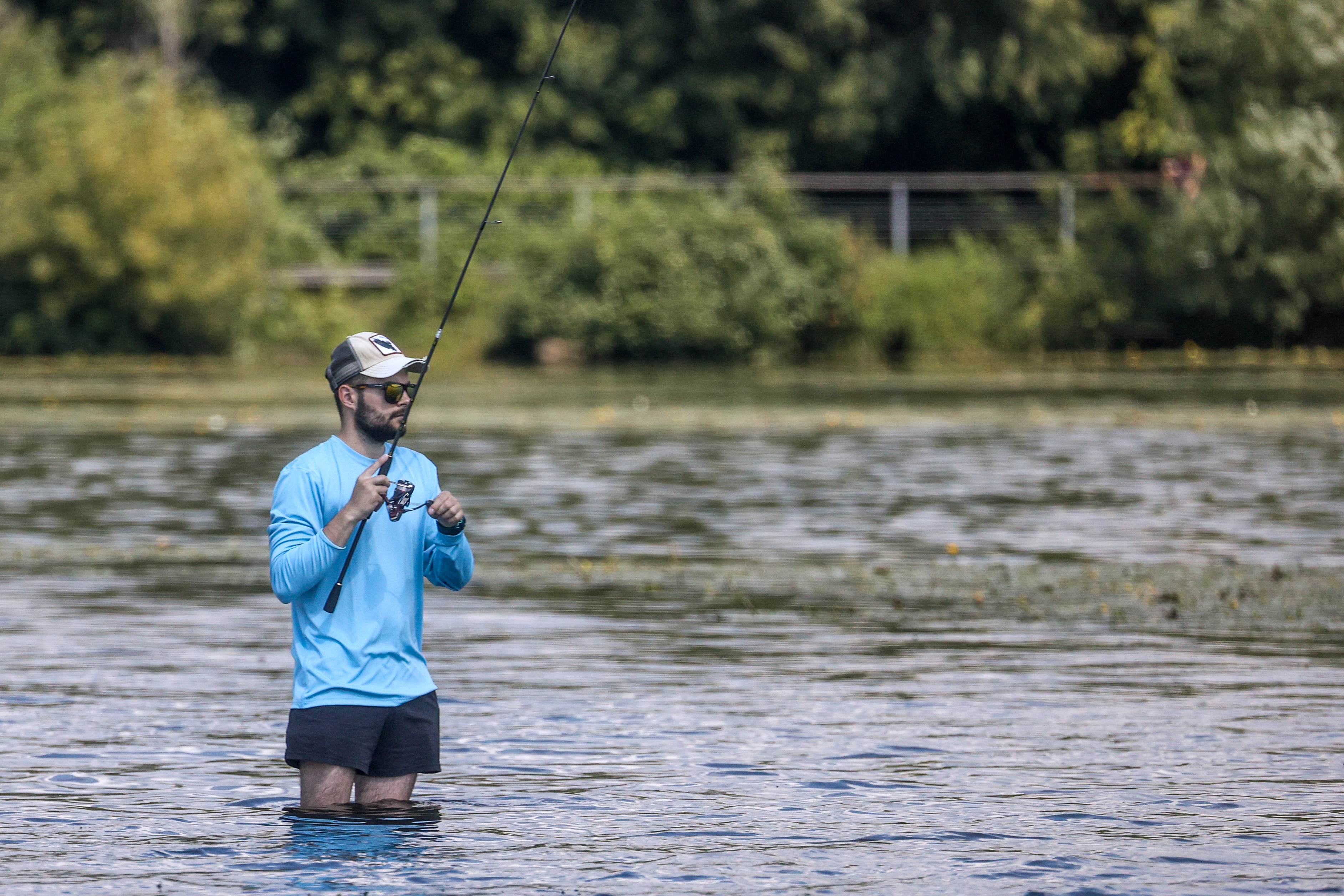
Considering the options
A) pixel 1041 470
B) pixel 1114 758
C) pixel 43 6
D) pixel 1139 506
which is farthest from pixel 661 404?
pixel 43 6

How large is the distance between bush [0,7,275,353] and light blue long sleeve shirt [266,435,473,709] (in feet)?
117

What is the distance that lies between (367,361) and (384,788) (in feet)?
4.26

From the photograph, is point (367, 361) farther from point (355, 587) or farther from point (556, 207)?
point (556, 207)

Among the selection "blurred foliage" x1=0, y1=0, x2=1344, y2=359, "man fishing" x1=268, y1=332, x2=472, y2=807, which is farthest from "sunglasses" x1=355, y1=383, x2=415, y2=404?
"blurred foliage" x1=0, y1=0, x2=1344, y2=359

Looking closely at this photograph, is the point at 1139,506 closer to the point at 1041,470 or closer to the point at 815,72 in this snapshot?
the point at 1041,470

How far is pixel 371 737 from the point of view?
24.3 ft

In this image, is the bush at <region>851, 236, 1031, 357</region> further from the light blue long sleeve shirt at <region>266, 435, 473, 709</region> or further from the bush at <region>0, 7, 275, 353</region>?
the light blue long sleeve shirt at <region>266, 435, 473, 709</region>

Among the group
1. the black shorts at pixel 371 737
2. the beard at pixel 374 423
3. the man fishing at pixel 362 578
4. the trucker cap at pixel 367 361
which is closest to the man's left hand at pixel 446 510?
the man fishing at pixel 362 578

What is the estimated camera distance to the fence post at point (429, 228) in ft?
160

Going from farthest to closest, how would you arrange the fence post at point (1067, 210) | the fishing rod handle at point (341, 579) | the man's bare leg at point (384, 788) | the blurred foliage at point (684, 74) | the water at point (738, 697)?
the blurred foliage at point (684, 74)
the fence post at point (1067, 210)
the water at point (738, 697)
the man's bare leg at point (384, 788)
the fishing rod handle at point (341, 579)

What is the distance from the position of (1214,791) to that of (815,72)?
1869 inches

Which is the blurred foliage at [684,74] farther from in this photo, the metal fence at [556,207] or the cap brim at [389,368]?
the cap brim at [389,368]

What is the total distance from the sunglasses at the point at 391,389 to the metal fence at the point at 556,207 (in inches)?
1618

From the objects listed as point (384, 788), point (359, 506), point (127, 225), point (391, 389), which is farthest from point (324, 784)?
point (127, 225)
